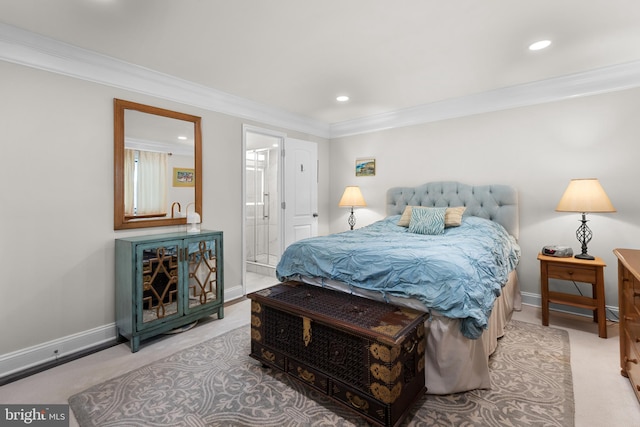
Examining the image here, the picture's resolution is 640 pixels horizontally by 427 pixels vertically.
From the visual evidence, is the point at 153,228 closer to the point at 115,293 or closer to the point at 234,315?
the point at 115,293

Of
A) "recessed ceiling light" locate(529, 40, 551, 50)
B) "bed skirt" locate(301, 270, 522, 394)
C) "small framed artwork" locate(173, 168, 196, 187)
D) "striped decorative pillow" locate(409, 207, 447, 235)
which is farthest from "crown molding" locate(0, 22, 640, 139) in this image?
"bed skirt" locate(301, 270, 522, 394)

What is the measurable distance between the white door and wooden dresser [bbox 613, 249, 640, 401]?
11.2 ft

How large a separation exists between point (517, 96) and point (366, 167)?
6.82 feet

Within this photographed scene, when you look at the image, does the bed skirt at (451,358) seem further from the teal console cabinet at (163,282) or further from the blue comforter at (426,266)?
the teal console cabinet at (163,282)

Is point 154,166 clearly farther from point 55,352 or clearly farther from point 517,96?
point 517,96

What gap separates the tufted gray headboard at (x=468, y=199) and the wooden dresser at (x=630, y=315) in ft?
4.53

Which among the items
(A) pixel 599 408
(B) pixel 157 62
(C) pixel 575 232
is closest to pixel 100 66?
(B) pixel 157 62

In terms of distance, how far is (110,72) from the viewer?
2621 mm

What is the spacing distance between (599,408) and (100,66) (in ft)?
14.0

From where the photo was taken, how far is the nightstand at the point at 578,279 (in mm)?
2619

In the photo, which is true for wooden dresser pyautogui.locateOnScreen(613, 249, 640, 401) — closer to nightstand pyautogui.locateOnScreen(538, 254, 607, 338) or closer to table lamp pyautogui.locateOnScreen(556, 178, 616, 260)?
nightstand pyautogui.locateOnScreen(538, 254, 607, 338)

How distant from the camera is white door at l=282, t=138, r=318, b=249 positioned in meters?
4.40

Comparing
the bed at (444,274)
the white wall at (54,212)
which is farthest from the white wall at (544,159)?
the white wall at (54,212)

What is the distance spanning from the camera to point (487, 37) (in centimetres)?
229
